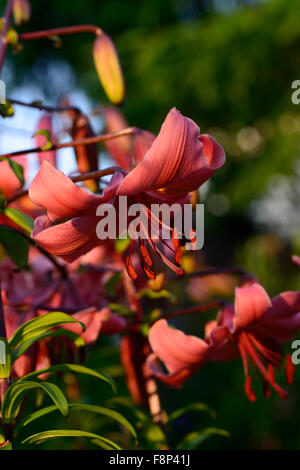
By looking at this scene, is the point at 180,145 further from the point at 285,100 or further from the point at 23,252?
the point at 285,100

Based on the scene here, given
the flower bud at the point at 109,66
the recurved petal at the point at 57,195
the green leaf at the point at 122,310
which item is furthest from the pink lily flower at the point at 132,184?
the flower bud at the point at 109,66

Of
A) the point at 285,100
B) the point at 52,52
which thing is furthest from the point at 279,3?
the point at 52,52

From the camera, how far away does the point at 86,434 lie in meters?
0.39

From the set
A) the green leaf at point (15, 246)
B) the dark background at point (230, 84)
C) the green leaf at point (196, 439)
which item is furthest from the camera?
the dark background at point (230, 84)

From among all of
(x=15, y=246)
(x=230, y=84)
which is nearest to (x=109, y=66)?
(x=15, y=246)

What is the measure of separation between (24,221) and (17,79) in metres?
9.18

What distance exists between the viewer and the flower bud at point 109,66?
2.11 ft

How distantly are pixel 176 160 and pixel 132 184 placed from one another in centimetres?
4

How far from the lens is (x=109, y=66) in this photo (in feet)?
2.11

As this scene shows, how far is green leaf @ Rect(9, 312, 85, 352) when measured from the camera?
41 cm

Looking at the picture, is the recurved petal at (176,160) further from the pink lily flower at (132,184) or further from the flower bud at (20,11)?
the flower bud at (20,11)

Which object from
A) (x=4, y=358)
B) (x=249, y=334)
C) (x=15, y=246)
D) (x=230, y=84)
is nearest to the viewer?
(x=4, y=358)

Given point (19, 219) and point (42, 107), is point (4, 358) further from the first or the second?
→ point (42, 107)
